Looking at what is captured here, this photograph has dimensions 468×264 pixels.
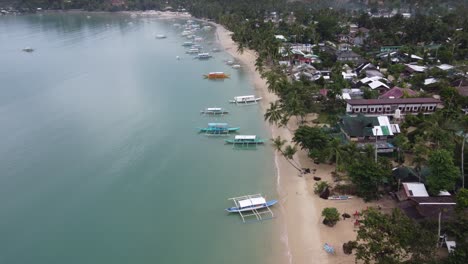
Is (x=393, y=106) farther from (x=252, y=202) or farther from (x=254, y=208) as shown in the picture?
(x=254, y=208)

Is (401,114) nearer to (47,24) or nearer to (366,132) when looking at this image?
(366,132)

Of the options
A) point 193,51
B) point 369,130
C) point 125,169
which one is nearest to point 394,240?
point 369,130

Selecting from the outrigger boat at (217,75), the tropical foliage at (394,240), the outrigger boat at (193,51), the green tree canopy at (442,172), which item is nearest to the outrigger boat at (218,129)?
the green tree canopy at (442,172)

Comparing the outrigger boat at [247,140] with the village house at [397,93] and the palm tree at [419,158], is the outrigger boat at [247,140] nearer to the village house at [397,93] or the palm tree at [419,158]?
the palm tree at [419,158]

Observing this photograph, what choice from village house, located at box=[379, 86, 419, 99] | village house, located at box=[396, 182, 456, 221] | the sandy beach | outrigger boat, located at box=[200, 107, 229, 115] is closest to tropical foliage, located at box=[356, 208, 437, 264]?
the sandy beach

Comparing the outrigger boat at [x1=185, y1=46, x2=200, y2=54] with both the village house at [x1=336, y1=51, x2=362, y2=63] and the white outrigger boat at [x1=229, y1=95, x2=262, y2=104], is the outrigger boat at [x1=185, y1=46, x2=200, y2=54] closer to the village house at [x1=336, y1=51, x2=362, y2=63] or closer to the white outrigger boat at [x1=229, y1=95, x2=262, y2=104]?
the village house at [x1=336, y1=51, x2=362, y2=63]

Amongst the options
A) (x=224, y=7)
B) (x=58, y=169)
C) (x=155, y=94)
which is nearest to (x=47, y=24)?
(x=224, y=7)
